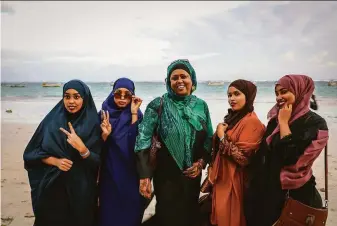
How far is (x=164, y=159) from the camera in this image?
7.63ft

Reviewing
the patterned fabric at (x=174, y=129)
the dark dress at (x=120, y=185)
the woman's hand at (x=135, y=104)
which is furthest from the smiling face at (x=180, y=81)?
the dark dress at (x=120, y=185)

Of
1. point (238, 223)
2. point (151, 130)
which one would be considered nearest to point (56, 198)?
point (151, 130)

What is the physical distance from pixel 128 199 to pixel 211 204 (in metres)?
0.75

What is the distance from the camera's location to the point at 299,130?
6.63ft

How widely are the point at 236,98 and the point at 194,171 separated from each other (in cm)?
72

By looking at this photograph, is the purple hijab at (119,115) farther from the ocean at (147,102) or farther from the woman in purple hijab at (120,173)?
the ocean at (147,102)

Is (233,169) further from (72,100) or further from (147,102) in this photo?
(147,102)

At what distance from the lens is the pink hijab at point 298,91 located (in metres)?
2.08

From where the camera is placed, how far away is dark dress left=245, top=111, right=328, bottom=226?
198cm

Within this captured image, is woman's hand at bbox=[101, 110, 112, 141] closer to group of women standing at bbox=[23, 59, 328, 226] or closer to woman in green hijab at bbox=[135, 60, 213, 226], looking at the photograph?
group of women standing at bbox=[23, 59, 328, 226]

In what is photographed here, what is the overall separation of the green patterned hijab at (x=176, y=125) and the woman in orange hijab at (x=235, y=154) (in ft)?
0.80

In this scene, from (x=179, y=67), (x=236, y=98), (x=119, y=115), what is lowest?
(x=119, y=115)

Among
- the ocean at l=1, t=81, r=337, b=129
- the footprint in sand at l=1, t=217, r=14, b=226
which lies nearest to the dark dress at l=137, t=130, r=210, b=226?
the footprint in sand at l=1, t=217, r=14, b=226

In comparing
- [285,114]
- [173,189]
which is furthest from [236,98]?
[173,189]
